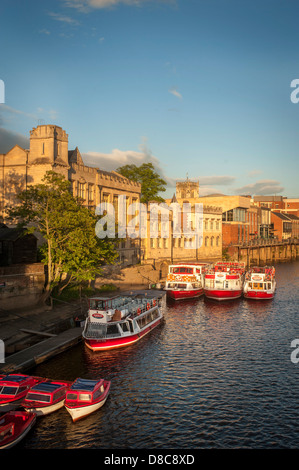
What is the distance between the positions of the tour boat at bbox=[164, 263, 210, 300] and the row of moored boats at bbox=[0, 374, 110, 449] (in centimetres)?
Answer: 3783

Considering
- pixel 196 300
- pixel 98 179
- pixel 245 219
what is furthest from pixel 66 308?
pixel 245 219

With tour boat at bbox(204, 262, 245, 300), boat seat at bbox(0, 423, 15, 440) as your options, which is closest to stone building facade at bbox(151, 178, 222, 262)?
tour boat at bbox(204, 262, 245, 300)

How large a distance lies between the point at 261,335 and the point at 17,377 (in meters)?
27.0

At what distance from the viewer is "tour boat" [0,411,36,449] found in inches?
847

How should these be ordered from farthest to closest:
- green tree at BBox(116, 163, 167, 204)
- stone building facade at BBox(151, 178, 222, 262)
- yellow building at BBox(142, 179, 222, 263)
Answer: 1. green tree at BBox(116, 163, 167, 204)
2. stone building facade at BBox(151, 178, 222, 262)
3. yellow building at BBox(142, 179, 222, 263)

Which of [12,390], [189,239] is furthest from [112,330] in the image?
[189,239]

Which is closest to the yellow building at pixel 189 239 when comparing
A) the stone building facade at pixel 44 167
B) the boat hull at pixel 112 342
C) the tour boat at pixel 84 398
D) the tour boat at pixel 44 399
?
the stone building facade at pixel 44 167

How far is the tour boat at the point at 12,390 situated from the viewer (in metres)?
25.3

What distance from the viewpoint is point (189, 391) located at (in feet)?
95.9

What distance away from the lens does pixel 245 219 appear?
137875mm

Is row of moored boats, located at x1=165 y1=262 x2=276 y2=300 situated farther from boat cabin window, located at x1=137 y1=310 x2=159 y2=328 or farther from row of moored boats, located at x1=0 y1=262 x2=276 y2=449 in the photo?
boat cabin window, located at x1=137 y1=310 x2=159 y2=328

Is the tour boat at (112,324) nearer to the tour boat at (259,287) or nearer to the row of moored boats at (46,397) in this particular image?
the row of moored boats at (46,397)

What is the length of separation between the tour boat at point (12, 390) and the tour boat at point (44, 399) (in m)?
0.52

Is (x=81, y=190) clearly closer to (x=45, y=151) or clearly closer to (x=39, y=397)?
(x=45, y=151)
